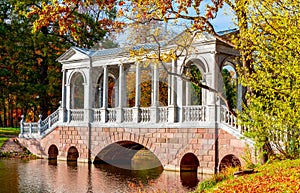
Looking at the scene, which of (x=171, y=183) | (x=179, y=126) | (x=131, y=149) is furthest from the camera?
(x=131, y=149)

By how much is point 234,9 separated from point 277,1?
224cm

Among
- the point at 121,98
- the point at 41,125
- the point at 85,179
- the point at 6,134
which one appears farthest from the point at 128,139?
the point at 6,134

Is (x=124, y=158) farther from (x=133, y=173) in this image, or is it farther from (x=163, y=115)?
(x=163, y=115)

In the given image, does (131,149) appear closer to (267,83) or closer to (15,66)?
(15,66)

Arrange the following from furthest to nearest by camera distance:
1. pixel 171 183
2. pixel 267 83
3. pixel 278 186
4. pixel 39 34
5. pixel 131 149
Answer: pixel 39 34 → pixel 131 149 → pixel 171 183 → pixel 267 83 → pixel 278 186

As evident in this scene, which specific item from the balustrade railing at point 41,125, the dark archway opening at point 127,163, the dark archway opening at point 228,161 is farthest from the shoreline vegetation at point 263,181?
the balustrade railing at point 41,125

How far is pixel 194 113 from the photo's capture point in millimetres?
18000

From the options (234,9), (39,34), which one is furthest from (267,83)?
(39,34)

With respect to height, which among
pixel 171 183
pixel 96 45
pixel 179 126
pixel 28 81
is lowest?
pixel 171 183

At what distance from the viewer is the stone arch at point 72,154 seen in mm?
23306

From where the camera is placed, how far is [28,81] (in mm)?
31406

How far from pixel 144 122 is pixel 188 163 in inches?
104

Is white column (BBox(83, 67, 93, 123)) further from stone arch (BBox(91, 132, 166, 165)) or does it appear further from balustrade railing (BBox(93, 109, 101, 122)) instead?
stone arch (BBox(91, 132, 166, 165))

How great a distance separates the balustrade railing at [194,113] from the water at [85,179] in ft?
6.99
